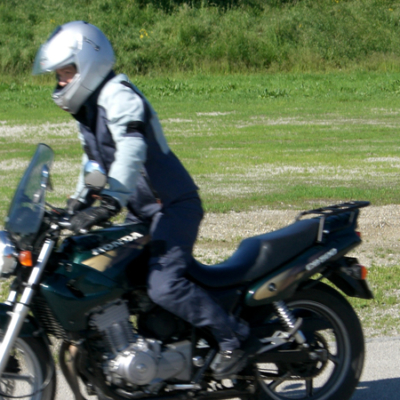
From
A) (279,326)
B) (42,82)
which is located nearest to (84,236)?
(279,326)

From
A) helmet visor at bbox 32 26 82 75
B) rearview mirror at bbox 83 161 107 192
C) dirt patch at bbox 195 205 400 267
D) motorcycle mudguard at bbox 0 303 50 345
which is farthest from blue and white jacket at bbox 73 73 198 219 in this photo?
dirt patch at bbox 195 205 400 267

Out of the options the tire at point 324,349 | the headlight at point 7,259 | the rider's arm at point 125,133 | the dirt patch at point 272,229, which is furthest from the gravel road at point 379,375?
the dirt patch at point 272,229

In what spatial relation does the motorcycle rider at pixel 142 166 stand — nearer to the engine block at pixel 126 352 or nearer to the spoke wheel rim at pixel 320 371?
the engine block at pixel 126 352

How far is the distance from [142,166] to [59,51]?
0.68m

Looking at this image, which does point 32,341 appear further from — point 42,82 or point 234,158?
point 42,82

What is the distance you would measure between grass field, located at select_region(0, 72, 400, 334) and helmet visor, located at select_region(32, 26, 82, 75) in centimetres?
305

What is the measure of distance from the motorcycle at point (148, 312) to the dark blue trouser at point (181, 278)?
0.08 meters

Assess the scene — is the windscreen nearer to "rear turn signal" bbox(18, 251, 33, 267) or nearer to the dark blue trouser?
"rear turn signal" bbox(18, 251, 33, 267)

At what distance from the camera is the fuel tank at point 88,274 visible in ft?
11.0

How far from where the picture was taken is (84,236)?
11.5ft

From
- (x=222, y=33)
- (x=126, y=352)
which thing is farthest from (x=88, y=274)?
(x=222, y=33)

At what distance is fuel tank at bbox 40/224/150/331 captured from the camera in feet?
11.0

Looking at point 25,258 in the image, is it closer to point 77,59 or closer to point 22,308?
point 22,308

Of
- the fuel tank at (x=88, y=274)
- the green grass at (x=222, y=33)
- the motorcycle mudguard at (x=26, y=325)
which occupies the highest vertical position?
the fuel tank at (x=88, y=274)
